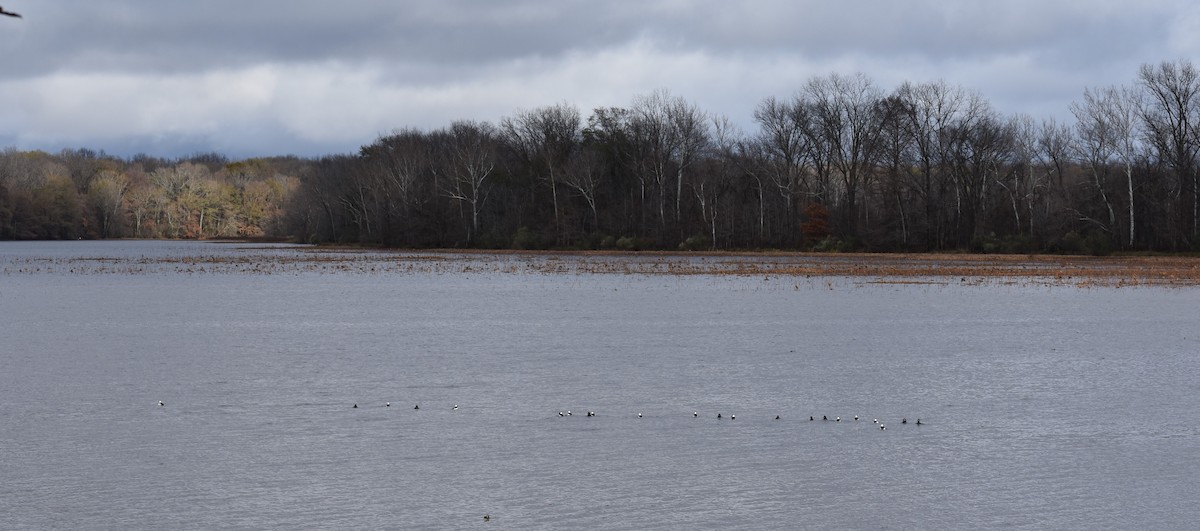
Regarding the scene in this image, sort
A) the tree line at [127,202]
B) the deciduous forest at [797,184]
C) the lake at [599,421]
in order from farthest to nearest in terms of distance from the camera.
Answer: the tree line at [127,202] → the deciduous forest at [797,184] → the lake at [599,421]

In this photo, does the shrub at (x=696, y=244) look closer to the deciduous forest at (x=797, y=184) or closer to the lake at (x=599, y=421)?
the deciduous forest at (x=797, y=184)

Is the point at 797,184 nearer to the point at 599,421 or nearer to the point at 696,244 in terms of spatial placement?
the point at 696,244

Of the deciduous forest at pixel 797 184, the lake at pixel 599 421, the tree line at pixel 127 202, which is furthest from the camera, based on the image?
the tree line at pixel 127 202

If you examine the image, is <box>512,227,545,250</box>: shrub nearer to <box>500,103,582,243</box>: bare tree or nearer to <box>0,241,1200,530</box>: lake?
<box>500,103,582,243</box>: bare tree

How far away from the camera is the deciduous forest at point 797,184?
70.4 meters

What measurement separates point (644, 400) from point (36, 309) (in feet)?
62.8

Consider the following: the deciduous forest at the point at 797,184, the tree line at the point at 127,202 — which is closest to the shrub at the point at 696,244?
the deciduous forest at the point at 797,184

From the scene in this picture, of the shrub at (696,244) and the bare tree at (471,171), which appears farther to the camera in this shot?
the bare tree at (471,171)

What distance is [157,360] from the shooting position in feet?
54.3

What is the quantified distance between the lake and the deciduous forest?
51700 millimetres

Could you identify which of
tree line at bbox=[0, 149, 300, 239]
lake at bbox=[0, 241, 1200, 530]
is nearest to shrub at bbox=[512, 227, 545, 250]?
lake at bbox=[0, 241, 1200, 530]

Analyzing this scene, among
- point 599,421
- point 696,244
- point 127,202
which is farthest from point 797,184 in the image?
point 127,202

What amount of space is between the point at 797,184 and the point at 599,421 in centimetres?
7767

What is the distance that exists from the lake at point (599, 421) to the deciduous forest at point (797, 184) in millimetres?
51700
